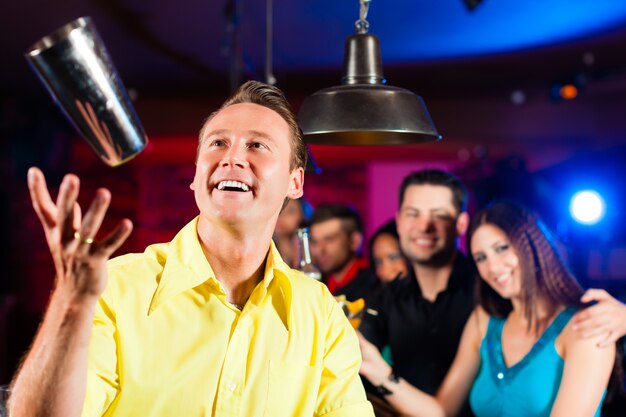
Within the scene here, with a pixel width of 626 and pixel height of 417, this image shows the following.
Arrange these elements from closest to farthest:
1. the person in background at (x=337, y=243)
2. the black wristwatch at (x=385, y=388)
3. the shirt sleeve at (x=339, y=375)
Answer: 1. the shirt sleeve at (x=339, y=375)
2. the black wristwatch at (x=385, y=388)
3. the person in background at (x=337, y=243)

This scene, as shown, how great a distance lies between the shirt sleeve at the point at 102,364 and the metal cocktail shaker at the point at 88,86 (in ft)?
1.65

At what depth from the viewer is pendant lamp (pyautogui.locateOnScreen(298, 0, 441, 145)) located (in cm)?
195

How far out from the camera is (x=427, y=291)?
3.20m

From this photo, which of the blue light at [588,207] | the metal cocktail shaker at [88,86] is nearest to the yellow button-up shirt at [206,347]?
the metal cocktail shaker at [88,86]

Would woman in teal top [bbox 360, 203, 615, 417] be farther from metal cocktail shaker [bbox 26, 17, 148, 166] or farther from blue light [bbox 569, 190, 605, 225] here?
blue light [bbox 569, 190, 605, 225]

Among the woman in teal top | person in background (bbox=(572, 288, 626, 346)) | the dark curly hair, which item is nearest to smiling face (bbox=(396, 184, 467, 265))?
the woman in teal top

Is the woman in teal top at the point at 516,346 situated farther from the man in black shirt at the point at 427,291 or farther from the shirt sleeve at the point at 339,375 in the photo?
the shirt sleeve at the point at 339,375

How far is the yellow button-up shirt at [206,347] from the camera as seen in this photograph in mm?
1497

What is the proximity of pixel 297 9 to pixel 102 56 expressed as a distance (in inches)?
171

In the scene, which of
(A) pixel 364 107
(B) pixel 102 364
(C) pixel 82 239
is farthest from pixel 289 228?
(C) pixel 82 239

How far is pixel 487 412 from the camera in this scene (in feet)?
8.59

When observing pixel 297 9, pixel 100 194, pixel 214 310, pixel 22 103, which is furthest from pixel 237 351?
pixel 22 103

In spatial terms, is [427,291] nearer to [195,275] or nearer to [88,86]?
[195,275]

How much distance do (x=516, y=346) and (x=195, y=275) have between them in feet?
4.78
